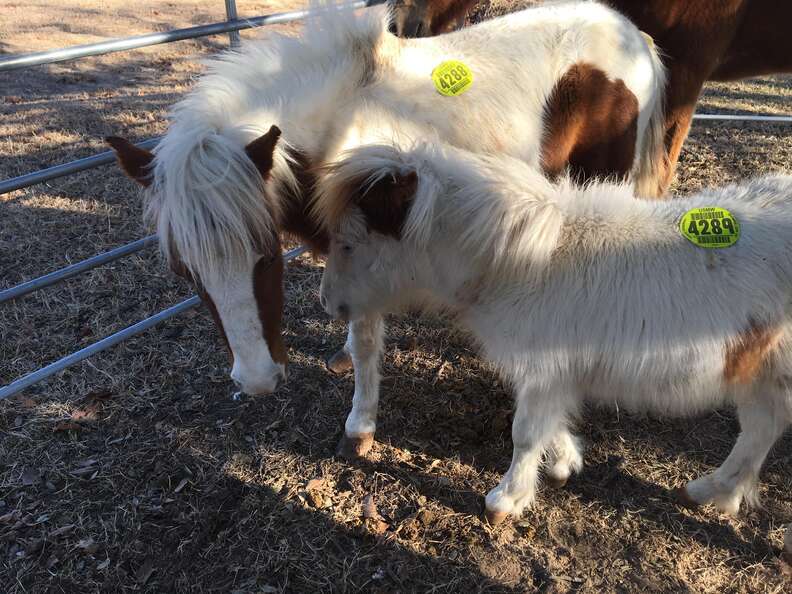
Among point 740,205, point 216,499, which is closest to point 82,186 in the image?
point 216,499

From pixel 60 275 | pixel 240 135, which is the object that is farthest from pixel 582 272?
pixel 60 275

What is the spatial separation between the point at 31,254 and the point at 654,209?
4478mm

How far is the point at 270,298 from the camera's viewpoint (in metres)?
2.12

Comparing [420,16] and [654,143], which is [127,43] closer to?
[420,16]

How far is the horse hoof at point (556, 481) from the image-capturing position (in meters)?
2.67

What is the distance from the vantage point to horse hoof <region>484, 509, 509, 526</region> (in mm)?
2529

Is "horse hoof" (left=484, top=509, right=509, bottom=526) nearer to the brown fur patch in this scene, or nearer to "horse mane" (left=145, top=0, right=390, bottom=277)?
the brown fur patch

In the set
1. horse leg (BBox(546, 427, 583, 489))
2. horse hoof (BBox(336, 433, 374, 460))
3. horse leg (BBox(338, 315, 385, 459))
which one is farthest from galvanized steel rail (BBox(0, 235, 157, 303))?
horse leg (BBox(546, 427, 583, 489))

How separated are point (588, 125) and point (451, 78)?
786mm

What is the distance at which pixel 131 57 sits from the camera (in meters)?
9.73

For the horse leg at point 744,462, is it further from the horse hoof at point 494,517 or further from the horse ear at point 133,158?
the horse ear at point 133,158

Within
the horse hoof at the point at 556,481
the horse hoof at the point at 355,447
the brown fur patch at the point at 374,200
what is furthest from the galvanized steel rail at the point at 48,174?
the horse hoof at the point at 556,481

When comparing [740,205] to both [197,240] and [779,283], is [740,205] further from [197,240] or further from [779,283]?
[197,240]

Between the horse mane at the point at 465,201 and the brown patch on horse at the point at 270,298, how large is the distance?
11.2 inches
